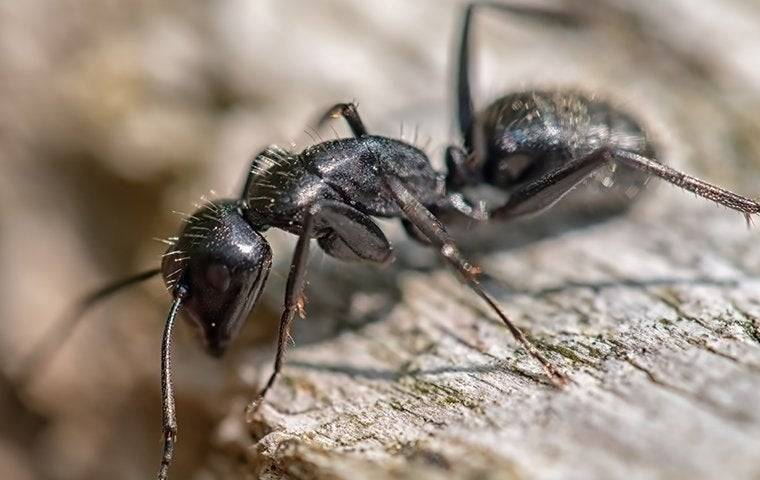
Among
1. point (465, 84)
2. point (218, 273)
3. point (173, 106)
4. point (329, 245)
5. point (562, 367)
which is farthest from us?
point (173, 106)

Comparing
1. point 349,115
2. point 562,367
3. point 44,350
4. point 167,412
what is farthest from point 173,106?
point 562,367

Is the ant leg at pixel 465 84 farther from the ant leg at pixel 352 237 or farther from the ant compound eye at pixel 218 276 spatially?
the ant compound eye at pixel 218 276

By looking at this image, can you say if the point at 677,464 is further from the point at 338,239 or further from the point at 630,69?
the point at 630,69

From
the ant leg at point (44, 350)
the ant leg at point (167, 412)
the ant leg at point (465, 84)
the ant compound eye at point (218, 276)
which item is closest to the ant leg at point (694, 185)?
the ant leg at point (465, 84)

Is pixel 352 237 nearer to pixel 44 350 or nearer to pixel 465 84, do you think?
pixel 465 84

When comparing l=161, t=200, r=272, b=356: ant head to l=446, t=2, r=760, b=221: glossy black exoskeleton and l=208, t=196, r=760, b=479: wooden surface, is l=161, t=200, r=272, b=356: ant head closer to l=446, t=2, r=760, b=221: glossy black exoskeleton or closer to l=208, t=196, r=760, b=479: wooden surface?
l=208, t=196, r=760, b=479: wooden surface

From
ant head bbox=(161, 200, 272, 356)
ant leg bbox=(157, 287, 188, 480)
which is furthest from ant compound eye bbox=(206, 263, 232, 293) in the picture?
ant leg bbox=(157, 287, 188, 480)
